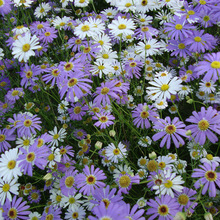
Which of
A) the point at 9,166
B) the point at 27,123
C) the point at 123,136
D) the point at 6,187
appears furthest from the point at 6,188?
the point at 123,136

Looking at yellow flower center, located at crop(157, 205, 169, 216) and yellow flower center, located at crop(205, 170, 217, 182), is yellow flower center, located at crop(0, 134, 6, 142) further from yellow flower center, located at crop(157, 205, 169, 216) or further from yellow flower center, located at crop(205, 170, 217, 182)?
yellow flower center, located at crop(205, 170, 217, 182)

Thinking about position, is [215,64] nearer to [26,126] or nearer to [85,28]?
[85,28]

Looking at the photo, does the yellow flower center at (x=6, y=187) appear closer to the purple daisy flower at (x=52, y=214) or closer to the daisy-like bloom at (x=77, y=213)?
the purple daisy flower at (x=52, y=214)

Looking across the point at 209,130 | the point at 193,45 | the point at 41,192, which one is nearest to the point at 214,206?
the point at 209,130

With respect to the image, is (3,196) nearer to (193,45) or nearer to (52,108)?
(52,108)

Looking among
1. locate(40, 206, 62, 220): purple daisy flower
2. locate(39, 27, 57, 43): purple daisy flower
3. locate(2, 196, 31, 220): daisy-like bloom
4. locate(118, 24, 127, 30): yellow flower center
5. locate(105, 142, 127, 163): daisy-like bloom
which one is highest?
locate(39, 27, 57, 43): purple daisy flower

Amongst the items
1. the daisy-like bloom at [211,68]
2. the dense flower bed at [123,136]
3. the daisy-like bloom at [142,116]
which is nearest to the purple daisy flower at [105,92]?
the dense flower bed at [123,136]

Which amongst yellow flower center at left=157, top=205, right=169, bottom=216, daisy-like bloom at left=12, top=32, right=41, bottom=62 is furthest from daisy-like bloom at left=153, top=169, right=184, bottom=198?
daisy-like bloom at left=12, top=32, right=41, bottom=62
